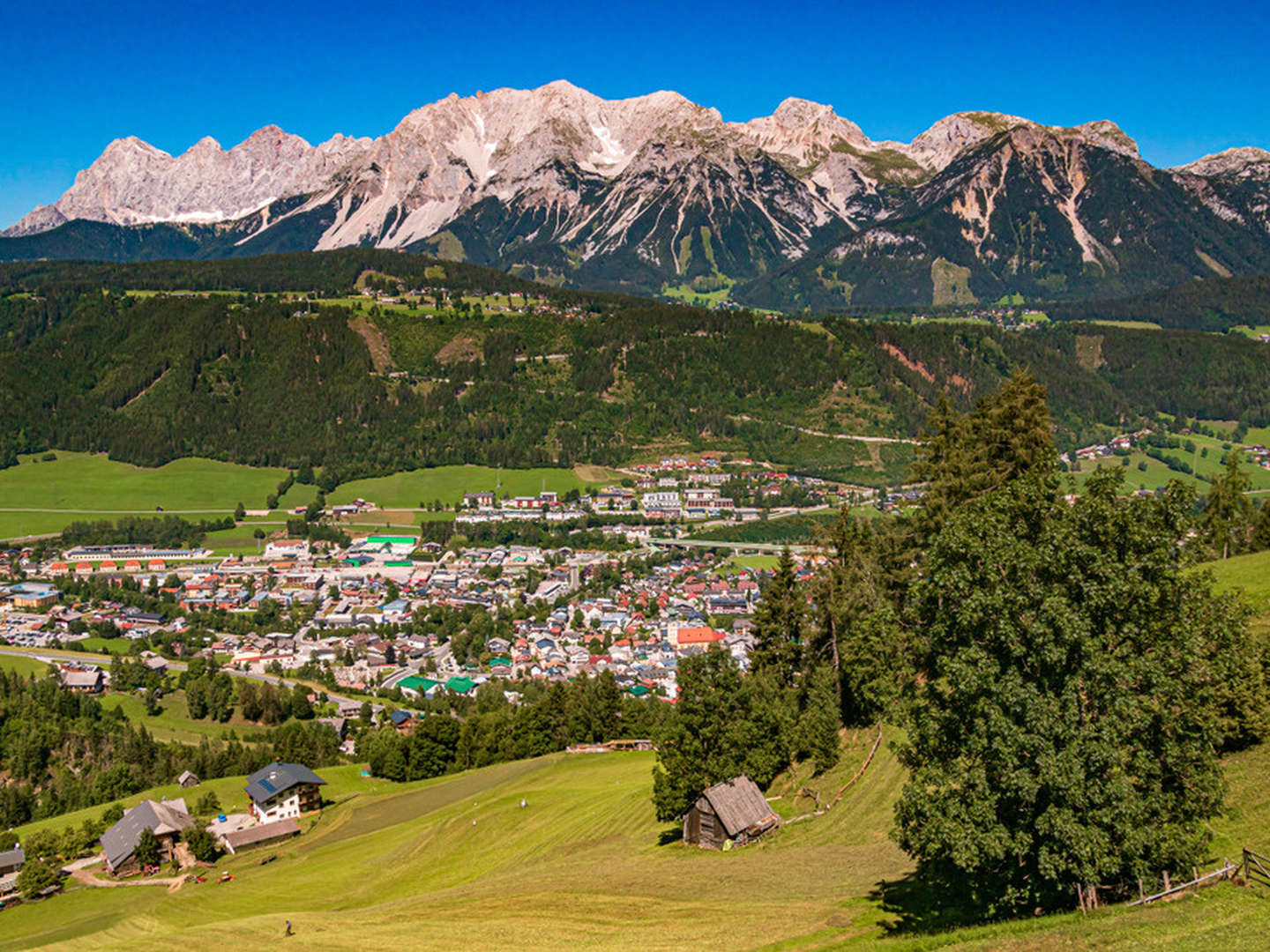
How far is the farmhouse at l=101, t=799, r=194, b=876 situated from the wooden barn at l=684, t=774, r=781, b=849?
3362 centimetres

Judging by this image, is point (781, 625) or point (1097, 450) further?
point (1097, 450)

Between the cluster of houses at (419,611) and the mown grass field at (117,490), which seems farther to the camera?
the mown grass field at (117,490)

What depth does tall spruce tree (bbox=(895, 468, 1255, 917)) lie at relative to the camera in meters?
20.8

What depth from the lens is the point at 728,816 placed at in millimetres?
38531

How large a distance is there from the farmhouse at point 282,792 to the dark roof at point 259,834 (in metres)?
2.25

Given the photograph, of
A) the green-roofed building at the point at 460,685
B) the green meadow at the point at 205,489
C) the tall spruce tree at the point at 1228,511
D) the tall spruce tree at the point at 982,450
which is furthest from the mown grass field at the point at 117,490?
the tall spruce tree at the point at 1228,511

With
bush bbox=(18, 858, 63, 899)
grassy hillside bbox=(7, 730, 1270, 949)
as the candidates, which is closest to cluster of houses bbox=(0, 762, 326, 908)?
bush bbox=(18, 858, 63, 899)

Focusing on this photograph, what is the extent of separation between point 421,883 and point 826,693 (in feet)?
64.0

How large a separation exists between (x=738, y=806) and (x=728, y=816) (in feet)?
2.51

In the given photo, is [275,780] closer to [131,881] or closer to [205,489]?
[131,881]

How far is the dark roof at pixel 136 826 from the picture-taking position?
55.5 meters

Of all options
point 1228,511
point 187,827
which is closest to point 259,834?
point 187,827

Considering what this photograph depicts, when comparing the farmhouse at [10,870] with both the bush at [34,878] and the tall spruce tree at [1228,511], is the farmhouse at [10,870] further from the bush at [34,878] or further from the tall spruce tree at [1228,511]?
the tall spruce tree at [1228,511]

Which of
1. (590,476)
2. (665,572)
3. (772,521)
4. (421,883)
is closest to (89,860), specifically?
(421,883)
